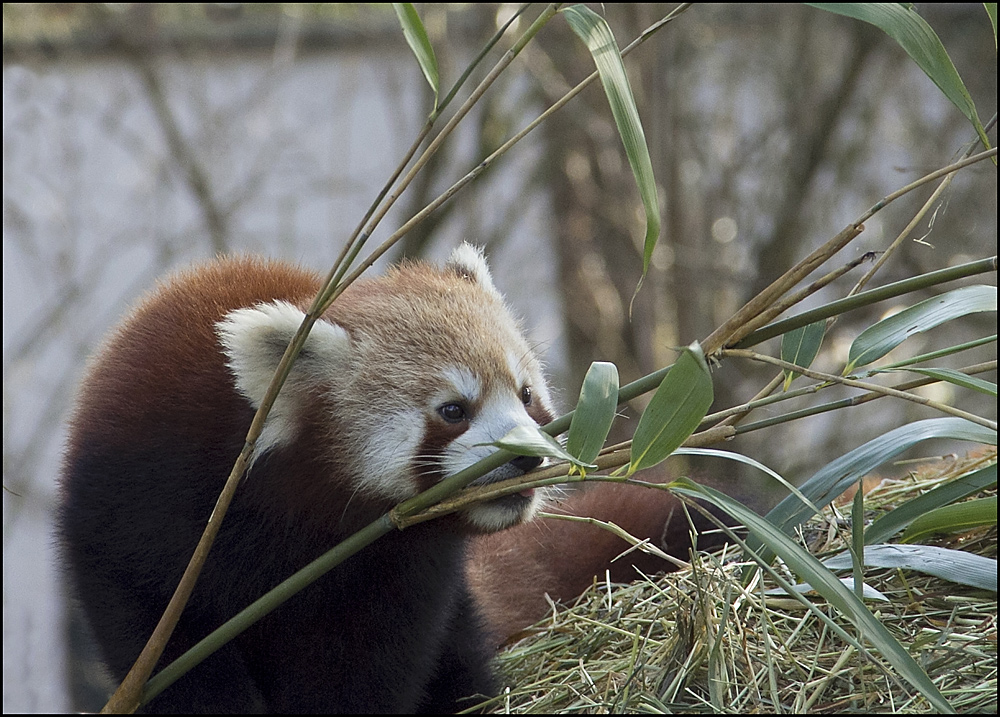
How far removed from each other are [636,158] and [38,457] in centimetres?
467

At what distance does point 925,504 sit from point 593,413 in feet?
2.11

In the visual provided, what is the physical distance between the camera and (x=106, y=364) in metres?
2.07

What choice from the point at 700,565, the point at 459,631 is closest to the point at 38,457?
the point at 459,631

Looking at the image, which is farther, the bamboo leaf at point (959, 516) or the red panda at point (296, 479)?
the red panda at point (296, 479)

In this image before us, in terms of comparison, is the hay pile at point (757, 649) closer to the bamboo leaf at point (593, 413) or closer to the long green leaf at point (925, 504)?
the long green leaf at point (925, 504)

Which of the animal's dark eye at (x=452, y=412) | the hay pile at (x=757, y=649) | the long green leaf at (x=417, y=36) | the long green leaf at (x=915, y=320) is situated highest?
the long green leaf at (x=417, y=36)

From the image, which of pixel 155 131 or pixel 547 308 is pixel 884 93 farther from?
pixel 155 131

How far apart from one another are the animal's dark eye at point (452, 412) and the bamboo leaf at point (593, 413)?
2.16ft

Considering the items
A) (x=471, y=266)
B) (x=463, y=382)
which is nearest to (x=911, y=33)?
(x=463, y=382)

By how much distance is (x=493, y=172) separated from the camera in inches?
204

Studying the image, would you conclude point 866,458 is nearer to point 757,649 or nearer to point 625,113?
point 757,649

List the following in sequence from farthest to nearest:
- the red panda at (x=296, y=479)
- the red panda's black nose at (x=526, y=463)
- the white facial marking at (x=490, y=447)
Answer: the red panda at (x=296, y=479) → the white facial marking at (x=490, y=447) → the red panda's black nose at (x=526, y=463)

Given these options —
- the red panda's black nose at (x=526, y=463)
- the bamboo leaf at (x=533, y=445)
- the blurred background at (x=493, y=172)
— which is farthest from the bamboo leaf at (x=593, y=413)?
the blurred background at (x=493, y=172)

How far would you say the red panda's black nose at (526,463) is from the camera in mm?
1620
